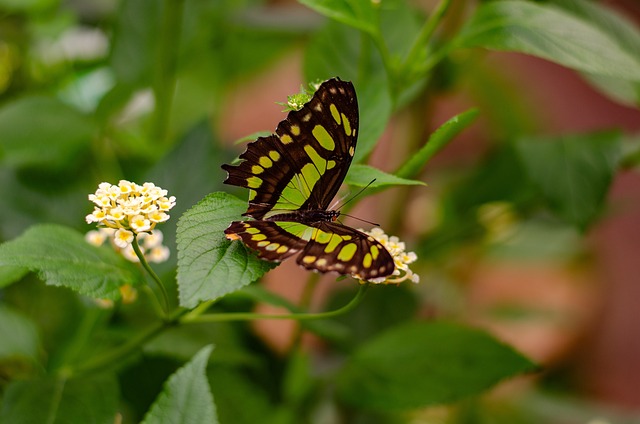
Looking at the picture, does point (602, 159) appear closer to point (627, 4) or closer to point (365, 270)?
point (365, 270)

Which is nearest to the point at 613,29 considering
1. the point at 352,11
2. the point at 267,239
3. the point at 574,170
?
the point at 574,170

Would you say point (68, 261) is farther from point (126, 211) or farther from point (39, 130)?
point (39, 130)

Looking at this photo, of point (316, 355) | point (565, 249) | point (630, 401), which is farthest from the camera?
point (630, 401)

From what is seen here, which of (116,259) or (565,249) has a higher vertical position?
(565,249)

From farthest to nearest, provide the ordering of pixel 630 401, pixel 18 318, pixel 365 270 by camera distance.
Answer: pixel 630 401 < pixel 18 318 < pixel 365 270

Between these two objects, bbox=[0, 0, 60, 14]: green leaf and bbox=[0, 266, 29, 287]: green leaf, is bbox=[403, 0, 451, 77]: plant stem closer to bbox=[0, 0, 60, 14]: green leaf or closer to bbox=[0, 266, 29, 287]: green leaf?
bbox=[0, 266, 29, 287]: green leaf

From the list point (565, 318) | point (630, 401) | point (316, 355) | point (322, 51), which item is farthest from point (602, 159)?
point (630, 401)

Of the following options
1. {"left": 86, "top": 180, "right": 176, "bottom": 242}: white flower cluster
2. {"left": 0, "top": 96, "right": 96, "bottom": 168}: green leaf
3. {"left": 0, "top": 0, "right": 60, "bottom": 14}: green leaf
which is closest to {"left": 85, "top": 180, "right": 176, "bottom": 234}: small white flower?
{"left": 86, "top": 180, "right": 176, "bottom": 242}: white flower cluster

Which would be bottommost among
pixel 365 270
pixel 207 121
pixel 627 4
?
pixel 365 270
